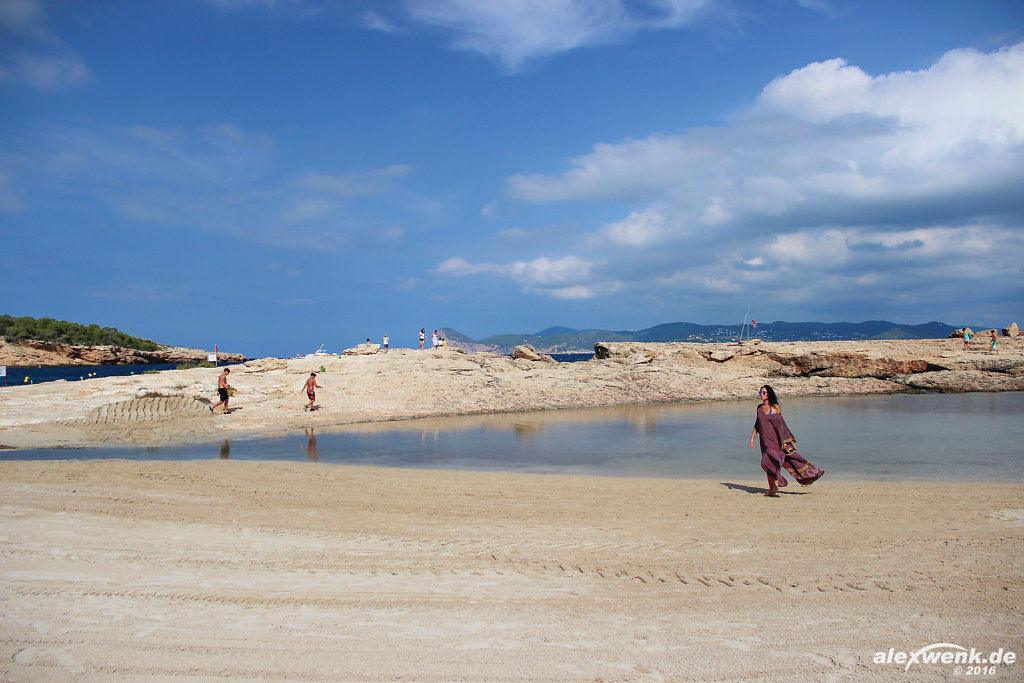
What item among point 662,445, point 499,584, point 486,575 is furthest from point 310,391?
point 499,584

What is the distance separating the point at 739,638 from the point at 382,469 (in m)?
8.62

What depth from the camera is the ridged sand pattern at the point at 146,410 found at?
1822cm

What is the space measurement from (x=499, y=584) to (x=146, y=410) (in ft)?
59.1

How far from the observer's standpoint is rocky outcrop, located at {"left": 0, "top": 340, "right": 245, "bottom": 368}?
76688 millimetres

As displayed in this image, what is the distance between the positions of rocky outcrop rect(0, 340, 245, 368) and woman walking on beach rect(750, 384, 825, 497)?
72.2m

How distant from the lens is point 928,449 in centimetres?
1359

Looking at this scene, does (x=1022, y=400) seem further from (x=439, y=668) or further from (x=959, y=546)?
(x=439, y=668)

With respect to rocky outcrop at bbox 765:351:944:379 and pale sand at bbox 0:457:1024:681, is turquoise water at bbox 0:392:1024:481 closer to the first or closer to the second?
pale sand at bbox 0:457:1024:681

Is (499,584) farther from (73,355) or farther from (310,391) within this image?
(73,355)

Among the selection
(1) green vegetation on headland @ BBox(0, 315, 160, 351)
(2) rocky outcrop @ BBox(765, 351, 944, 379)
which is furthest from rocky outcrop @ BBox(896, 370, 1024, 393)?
(1) green vegetation on headland @ BBox(0, 315, 160, 351)

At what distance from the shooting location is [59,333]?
87375mm

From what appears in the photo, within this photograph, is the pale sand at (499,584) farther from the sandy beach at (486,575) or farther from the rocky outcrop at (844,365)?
the rocky outcrop at (844,365)

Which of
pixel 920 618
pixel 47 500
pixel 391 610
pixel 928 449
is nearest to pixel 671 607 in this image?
pixel 920 618

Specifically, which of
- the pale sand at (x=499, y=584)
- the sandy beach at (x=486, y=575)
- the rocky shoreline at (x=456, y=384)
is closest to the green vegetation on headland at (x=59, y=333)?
the rocky shoreline at (x=456, y=384)
